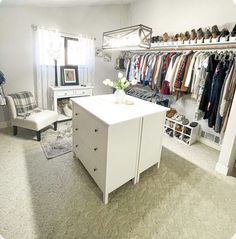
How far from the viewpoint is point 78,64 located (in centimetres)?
414

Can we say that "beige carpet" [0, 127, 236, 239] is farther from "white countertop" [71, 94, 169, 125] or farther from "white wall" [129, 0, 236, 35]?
"white wall" [129, 0, 236, 35]

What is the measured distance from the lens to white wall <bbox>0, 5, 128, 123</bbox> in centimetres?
319

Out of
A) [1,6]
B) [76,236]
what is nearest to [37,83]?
[1,6]

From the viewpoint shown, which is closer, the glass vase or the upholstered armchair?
the glass vase

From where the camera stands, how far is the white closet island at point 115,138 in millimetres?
1680

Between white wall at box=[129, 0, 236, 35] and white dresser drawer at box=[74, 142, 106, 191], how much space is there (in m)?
2.86

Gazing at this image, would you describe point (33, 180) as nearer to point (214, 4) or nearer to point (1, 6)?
point (1, 6)

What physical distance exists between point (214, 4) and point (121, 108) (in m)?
2.41

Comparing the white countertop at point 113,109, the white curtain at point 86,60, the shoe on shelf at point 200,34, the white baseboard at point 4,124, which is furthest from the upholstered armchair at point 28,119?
the shoe on shelf at point 200,34

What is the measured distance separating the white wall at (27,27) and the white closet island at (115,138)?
1.95 meters

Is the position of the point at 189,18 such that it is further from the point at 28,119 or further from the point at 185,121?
the point at 28,119

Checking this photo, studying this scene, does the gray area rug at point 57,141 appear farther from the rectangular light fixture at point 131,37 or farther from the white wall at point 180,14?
the white wall at point 180,14

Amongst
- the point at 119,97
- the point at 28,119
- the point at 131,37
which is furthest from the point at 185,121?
the point at 28,119

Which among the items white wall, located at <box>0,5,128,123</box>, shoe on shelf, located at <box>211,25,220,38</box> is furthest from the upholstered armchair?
shoe on shelf, located at <box>211,25,220,38</box>
